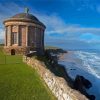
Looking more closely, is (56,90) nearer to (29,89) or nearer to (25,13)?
(29,89)

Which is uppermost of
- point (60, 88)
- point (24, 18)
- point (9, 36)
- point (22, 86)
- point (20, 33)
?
point (24, 18)

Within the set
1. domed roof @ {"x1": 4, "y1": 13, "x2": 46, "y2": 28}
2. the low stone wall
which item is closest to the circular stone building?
domed roof @ {"x1": 4, "y1": 13, "x2": 46, "y2": 28}

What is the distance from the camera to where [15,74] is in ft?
65.2

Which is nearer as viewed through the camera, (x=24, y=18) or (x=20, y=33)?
(x=24, y=18)

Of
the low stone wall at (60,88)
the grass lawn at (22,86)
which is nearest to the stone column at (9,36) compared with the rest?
the grass lawn at (22,86)

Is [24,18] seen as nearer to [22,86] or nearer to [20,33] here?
[20,33]

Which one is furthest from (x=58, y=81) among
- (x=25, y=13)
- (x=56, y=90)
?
(x=25, y=13)

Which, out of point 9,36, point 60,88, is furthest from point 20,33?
point 60,88

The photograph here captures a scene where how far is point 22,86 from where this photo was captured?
16.4m

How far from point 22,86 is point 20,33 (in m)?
26.3

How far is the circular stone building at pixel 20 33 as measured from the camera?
41312 mm

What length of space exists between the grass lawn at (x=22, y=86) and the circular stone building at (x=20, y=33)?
20892 millimetres

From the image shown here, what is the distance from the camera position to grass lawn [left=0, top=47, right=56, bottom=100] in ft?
47.2

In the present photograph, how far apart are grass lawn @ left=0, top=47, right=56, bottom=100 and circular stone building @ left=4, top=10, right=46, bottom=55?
2089 centimetres
